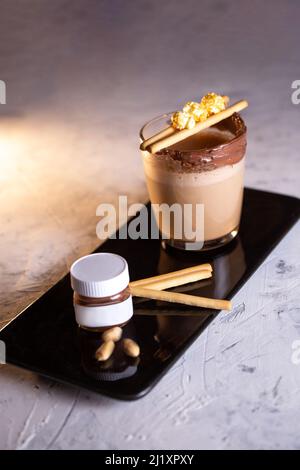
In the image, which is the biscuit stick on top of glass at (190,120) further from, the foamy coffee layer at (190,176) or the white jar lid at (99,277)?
the white jar lid at (99,277)

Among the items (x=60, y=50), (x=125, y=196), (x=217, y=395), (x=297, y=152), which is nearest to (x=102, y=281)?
(x=217, y=395)

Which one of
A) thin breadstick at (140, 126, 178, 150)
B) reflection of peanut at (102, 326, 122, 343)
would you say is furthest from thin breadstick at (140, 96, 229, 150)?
reflection of peanut at (102, 326, 122, 343)

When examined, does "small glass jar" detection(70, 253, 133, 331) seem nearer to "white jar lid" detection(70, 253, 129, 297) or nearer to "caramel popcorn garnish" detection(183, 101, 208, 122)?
"white jar lid" detection(70, 253, 129, 297)

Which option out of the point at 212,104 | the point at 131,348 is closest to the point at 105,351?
the point at 131,348

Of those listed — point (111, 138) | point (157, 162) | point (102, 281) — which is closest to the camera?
point (102, 281)

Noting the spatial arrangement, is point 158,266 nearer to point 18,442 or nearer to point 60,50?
point 18,442

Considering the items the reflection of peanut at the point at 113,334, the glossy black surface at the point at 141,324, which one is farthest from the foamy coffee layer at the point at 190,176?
the reflection of peanut at the point at 113,334
